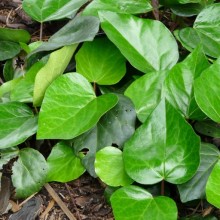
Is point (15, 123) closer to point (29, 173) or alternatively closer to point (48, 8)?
point (29, 173)

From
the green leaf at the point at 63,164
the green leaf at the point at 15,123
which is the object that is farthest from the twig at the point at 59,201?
the green leaf at the point at 15,123

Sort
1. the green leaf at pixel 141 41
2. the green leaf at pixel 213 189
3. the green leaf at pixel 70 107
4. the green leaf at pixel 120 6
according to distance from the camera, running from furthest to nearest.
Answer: the green leaf at pixel 120 6, the green leaf at pixel 141 41, the green leaf at pixel 70 107, the green leaf at pixel 213 189

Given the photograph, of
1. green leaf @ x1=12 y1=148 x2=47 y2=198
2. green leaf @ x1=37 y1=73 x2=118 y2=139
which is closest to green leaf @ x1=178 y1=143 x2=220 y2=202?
green leaf @ x1=37 y1=73 x2=118 y2=139

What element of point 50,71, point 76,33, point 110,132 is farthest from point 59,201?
point 76,33

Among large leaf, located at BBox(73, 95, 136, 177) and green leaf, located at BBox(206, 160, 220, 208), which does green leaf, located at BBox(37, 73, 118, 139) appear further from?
green leaf, located at BBox(206, 160, 220, 208)

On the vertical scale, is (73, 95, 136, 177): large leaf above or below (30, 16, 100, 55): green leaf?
below

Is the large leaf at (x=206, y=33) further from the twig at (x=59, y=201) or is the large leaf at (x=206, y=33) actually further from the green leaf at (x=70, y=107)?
the twig at (x=59, y=201)

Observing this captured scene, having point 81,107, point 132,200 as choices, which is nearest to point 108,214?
point 132,200

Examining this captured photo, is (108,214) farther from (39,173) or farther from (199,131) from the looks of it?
(199,131)
